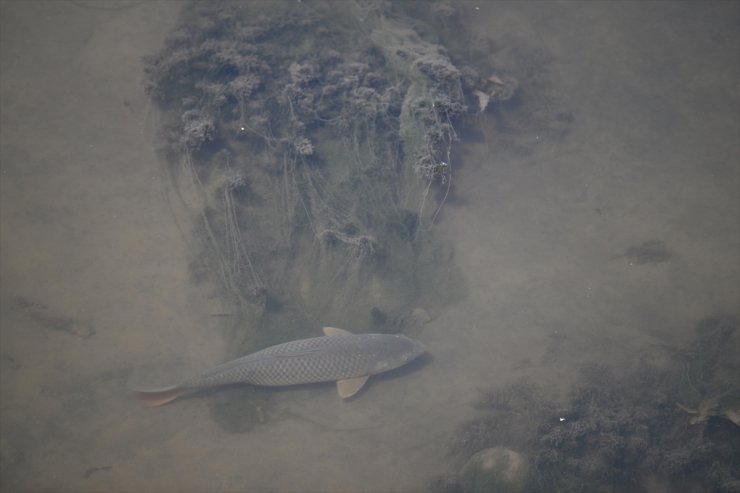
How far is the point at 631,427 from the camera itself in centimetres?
588

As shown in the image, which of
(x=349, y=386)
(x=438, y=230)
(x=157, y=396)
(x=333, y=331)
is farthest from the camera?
(x=438, y=230)

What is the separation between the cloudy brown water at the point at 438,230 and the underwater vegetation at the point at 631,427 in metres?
0.28

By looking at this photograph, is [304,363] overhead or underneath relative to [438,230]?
underneath

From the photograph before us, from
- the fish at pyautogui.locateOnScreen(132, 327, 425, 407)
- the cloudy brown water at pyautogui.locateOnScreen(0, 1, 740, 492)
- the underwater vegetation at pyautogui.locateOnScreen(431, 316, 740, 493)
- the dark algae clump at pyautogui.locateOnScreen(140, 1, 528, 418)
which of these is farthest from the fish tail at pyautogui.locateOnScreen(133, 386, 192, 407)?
the underwater vegetation at pyautogui.locateOnScreen(431, 316, 740, 493)

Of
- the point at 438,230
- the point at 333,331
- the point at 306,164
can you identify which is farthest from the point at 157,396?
the point at 438,230

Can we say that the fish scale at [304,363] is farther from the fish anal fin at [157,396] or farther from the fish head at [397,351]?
the fish anal fin at [157,396]

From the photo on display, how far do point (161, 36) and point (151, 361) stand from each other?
5.33m

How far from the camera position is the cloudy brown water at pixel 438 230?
5.70m

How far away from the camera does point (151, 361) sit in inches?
A: 238

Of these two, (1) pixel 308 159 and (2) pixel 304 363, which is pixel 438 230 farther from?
(2) pixel 304 363

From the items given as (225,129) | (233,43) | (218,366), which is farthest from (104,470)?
(233,43)

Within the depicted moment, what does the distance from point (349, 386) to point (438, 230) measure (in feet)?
9.40

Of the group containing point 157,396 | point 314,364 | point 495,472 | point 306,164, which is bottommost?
point 495,472

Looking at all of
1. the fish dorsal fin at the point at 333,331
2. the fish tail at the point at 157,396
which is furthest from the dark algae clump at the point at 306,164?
the fish tail at the point at 157,396
